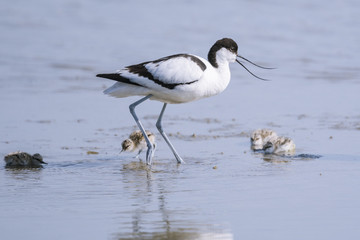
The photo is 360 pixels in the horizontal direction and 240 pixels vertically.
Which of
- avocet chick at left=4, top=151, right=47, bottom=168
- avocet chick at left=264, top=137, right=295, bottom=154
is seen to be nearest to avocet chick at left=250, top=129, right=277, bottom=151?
avocet chick at left=264, top=137, right=295, bottom=154

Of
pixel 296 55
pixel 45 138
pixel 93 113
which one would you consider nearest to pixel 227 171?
pixel 45 138

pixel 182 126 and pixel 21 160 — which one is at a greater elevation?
pixel 182 126

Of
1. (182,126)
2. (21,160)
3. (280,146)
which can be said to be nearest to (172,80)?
(280,146)

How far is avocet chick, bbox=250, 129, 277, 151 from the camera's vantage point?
827cm

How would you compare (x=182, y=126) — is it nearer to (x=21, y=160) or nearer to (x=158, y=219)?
(x=21, y=160)

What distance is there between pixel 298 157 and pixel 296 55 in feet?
21.6

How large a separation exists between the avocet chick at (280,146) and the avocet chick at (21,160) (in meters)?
2.18

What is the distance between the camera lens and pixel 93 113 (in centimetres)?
998

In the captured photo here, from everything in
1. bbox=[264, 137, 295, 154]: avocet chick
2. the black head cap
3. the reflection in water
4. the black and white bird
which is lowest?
the reflection in water

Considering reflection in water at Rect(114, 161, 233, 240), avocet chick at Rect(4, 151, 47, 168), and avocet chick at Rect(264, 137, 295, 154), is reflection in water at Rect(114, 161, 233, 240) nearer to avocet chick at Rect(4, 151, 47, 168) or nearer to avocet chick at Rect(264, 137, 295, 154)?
avocet chick at Rect(4, 151, 47, 168)

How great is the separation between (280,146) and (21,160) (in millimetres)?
2422

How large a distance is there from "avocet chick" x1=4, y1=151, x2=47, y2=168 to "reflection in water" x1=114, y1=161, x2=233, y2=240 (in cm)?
105

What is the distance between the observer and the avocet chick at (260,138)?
8266 mm

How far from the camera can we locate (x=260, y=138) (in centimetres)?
841
